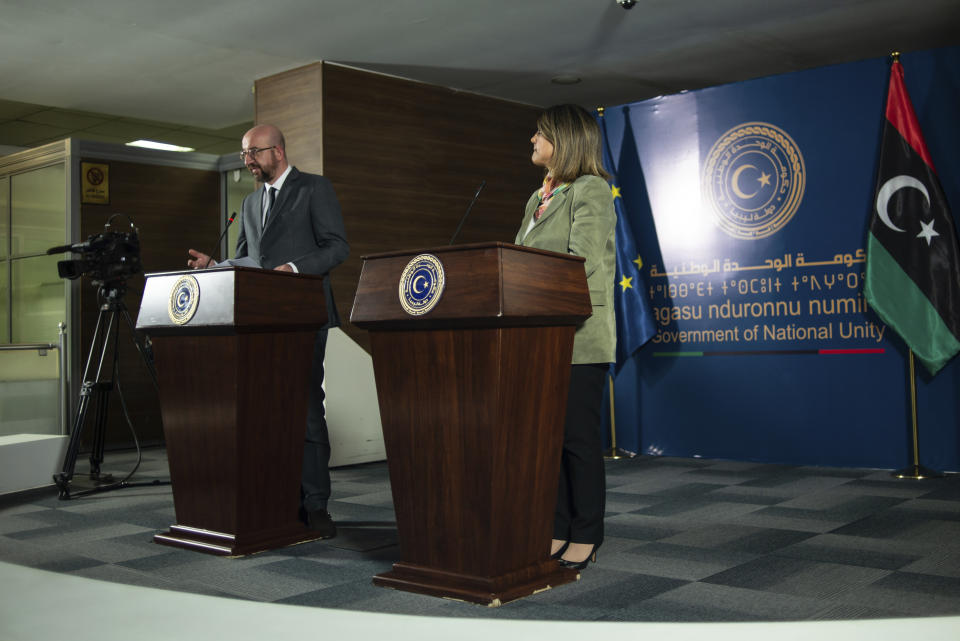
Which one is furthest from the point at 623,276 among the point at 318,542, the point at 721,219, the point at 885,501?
the point at 318,542

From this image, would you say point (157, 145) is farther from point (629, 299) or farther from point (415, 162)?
point (629, 299)

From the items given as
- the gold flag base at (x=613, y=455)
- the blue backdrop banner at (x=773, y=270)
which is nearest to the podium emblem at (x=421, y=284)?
the blue backdrop banner at (x=773, y=270)

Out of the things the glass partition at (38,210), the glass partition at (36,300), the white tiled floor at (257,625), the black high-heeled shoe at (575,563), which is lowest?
the black high-heeled shoe at (575,563)

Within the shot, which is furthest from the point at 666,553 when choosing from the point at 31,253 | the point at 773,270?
the point at 31,253

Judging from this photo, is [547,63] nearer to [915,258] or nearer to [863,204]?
[863,204]

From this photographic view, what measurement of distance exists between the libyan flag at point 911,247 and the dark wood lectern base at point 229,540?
3203 millimetres

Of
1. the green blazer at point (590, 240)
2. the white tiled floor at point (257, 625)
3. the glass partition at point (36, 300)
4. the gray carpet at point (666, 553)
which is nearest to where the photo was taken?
the white tiled floor at point (257, 625)

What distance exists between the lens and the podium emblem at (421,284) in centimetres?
221

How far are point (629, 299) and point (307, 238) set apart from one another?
2.75 meters

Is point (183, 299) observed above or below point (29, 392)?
above

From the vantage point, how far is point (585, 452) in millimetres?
2662

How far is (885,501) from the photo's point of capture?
3.83m

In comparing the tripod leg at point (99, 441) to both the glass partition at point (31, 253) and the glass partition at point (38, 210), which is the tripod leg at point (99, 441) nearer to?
the glass partition at point (31, 253)

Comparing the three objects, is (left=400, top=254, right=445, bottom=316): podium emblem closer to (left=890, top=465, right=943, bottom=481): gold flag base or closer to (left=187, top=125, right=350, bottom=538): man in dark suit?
(left=187, top=125, right=350, bottom=538): man in dark suit
